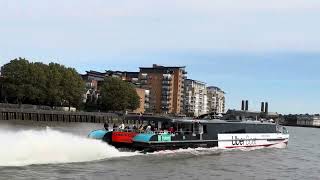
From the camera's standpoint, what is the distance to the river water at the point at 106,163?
29.0 m

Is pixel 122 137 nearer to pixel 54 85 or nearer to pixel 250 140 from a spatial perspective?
pixel 250 140

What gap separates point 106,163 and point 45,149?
384 cm

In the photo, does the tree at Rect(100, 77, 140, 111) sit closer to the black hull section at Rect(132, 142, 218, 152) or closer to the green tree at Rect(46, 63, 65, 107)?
the green tree at Rect(46, 63, 65, 107)

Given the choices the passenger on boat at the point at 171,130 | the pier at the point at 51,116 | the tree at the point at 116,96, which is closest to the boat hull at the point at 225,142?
the passenger on boat at the point at 171,130

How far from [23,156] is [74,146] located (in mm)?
4864

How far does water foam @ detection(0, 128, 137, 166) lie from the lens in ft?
98.7

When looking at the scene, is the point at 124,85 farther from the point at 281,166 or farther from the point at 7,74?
the point at 281,166

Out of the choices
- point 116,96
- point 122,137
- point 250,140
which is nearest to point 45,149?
point 122,137

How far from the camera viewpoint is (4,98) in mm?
141875

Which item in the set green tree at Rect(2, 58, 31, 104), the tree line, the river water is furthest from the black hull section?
green tree at Rect(2, 58, 31, 104)

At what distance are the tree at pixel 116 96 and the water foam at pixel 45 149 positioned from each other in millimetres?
135292

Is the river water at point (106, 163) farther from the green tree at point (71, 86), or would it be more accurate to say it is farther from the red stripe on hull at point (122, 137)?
the green tree at point (71, 86)

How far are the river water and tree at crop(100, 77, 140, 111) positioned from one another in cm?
12865

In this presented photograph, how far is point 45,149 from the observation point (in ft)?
107
